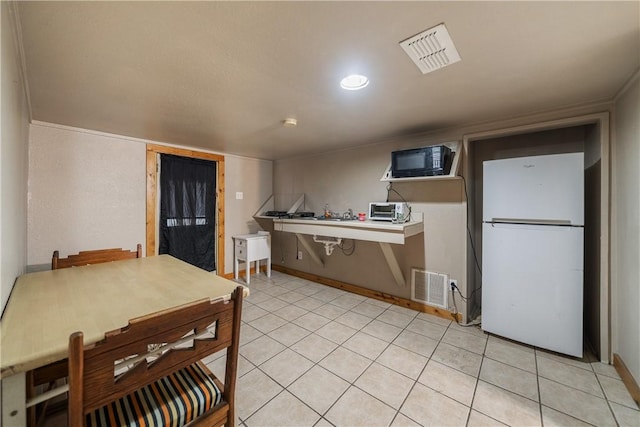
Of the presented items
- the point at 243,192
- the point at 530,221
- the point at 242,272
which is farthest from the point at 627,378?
the point at 243,192

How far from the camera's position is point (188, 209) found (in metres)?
3.43

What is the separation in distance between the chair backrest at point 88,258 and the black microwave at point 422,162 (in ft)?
8.43

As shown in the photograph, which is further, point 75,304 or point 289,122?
point 289,122

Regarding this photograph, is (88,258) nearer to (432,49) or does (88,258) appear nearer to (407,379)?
(407,379)

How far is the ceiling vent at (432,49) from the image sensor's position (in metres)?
1.17

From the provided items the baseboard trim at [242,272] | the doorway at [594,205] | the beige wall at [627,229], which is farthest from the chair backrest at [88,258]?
the beige wall at [627,229]

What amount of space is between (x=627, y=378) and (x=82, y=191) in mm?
4788

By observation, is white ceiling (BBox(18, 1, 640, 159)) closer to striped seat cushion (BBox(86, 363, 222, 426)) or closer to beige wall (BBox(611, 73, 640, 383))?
beige wall (BBox(611, 73, 640, 383))

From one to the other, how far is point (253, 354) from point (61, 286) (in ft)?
4.35

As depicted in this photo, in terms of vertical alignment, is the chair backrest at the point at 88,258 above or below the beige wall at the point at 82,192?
below

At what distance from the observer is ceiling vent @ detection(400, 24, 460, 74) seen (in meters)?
1.17

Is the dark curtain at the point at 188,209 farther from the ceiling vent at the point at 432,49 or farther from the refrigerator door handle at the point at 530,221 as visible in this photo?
the refrigerator door handle at the point at 530,221

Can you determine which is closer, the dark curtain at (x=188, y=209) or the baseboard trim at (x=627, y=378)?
the baseboard trim at (x=627, y=378)

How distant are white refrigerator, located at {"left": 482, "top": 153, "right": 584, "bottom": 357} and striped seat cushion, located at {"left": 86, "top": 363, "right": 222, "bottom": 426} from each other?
7.77 ft
